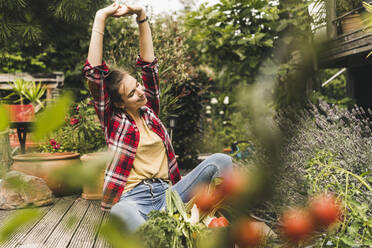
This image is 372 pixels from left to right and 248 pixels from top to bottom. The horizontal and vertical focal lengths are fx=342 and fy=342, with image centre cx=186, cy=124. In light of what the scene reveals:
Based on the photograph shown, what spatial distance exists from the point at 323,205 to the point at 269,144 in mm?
354

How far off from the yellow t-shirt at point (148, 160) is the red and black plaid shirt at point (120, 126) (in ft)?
0.11

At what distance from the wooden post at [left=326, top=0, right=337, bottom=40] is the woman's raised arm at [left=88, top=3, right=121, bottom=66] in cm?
210

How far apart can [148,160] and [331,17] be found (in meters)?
2.37

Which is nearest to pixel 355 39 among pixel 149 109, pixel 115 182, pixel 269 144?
pixel 149 109

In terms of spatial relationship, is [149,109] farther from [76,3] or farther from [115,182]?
[76,3]

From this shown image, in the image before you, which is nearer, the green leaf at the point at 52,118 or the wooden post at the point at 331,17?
the green leaf at the point at 52,118

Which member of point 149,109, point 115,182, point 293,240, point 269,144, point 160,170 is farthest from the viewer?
point 149,109

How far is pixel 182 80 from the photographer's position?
14.3 feet

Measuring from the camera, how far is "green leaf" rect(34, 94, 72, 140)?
186mm

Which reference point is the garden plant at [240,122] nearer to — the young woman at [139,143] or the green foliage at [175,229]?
the green foliage at [175,229]

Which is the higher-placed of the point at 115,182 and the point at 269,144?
the point at 269,144

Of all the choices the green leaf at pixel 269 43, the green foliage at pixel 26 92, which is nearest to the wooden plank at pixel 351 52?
the green leaf at pixel 269 43

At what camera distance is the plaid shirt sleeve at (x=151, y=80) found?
1875mm

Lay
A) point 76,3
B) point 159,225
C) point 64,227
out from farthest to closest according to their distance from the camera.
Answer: point 76,3, point 159,225, point 64,227
